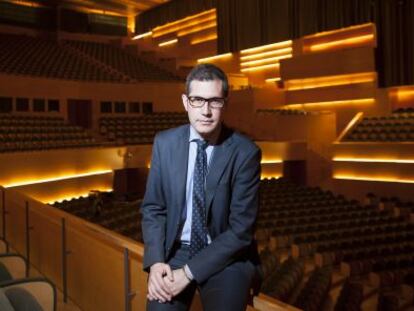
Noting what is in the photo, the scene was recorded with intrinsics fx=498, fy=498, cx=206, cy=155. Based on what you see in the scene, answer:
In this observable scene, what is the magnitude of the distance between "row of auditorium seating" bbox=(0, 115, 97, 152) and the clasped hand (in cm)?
364

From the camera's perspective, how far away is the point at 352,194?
5.52 m

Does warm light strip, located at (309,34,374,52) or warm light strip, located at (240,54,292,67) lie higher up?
warm light strip, located at (309,34,374,52)

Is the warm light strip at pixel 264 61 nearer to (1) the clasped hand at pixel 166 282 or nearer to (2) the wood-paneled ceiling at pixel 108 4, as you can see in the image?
(2) the wood-paneled ceiling at pixel 108 4

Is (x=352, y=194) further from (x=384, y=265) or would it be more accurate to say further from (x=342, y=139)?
(x=384, y=265)

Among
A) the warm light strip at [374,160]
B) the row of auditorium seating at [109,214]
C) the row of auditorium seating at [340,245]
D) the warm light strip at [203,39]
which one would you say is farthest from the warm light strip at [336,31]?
the row of auditorium seating at [109,214]

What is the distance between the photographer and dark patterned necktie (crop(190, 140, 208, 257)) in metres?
0.68

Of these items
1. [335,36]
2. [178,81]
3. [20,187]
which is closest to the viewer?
[20,187]

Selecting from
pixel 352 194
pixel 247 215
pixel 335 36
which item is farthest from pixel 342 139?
pixel 247 215

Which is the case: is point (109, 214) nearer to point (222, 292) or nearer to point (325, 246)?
point (325, 246)

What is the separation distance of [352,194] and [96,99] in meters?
3.56

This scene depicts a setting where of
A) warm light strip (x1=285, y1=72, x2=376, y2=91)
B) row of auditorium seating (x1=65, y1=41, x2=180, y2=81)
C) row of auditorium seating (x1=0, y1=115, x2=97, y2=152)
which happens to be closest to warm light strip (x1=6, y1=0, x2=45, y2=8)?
row of auditorium seating (x1=65, y1=41, x2=180, y2=81)

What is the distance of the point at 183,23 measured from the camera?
9250 millimetres

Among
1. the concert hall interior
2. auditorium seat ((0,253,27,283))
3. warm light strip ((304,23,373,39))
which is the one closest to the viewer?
auditorium seat ((0,253,27,283))

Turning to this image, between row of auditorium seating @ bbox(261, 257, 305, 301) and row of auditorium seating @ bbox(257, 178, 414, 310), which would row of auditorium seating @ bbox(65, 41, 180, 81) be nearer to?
row of auditorium seating @ bbox(257, 178, 414, 310)
